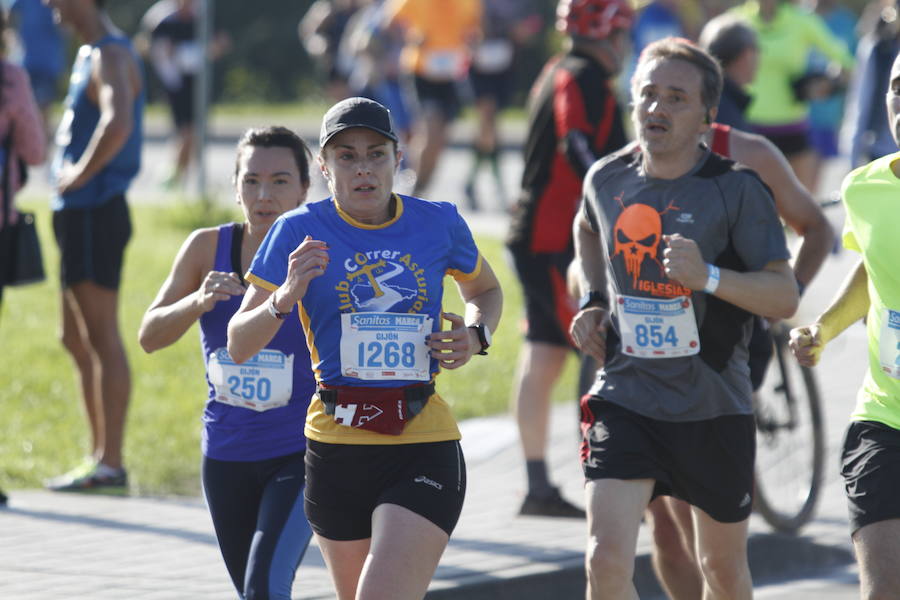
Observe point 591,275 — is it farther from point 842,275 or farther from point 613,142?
point 842,275

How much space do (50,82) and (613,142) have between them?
10845 mm

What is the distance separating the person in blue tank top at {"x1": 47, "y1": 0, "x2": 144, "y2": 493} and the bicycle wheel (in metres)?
2.77

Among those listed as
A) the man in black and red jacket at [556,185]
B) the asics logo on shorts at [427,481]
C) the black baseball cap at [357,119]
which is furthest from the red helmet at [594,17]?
the asics logo on shorts at [427,481]

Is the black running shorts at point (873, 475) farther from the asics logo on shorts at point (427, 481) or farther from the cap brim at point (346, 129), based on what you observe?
the cap brim at point (346, 129)

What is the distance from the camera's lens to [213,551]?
20.5ft

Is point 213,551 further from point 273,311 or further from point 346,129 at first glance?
point 346,129

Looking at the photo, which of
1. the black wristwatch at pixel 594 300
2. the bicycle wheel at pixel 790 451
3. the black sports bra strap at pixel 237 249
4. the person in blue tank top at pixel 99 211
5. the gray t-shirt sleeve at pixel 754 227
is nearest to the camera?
the gray t-shirt sleeve at pixel 754 227

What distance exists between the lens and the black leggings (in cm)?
455

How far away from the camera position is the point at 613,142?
6797mm

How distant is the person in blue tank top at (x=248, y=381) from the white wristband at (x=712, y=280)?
1.17 metres

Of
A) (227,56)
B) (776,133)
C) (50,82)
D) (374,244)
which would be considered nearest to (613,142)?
(374,244)

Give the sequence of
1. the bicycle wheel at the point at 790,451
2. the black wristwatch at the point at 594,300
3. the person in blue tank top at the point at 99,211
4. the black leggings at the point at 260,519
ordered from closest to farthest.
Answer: the black leggings at the point at 260,519 < the black wristwatch at the point at 594,300 < the bicycle wheel at the point at 790,451 < the person in blue tank top at the point at 99,211

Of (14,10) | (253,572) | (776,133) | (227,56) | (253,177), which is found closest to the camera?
(253,572)

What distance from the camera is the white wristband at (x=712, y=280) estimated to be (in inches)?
180
